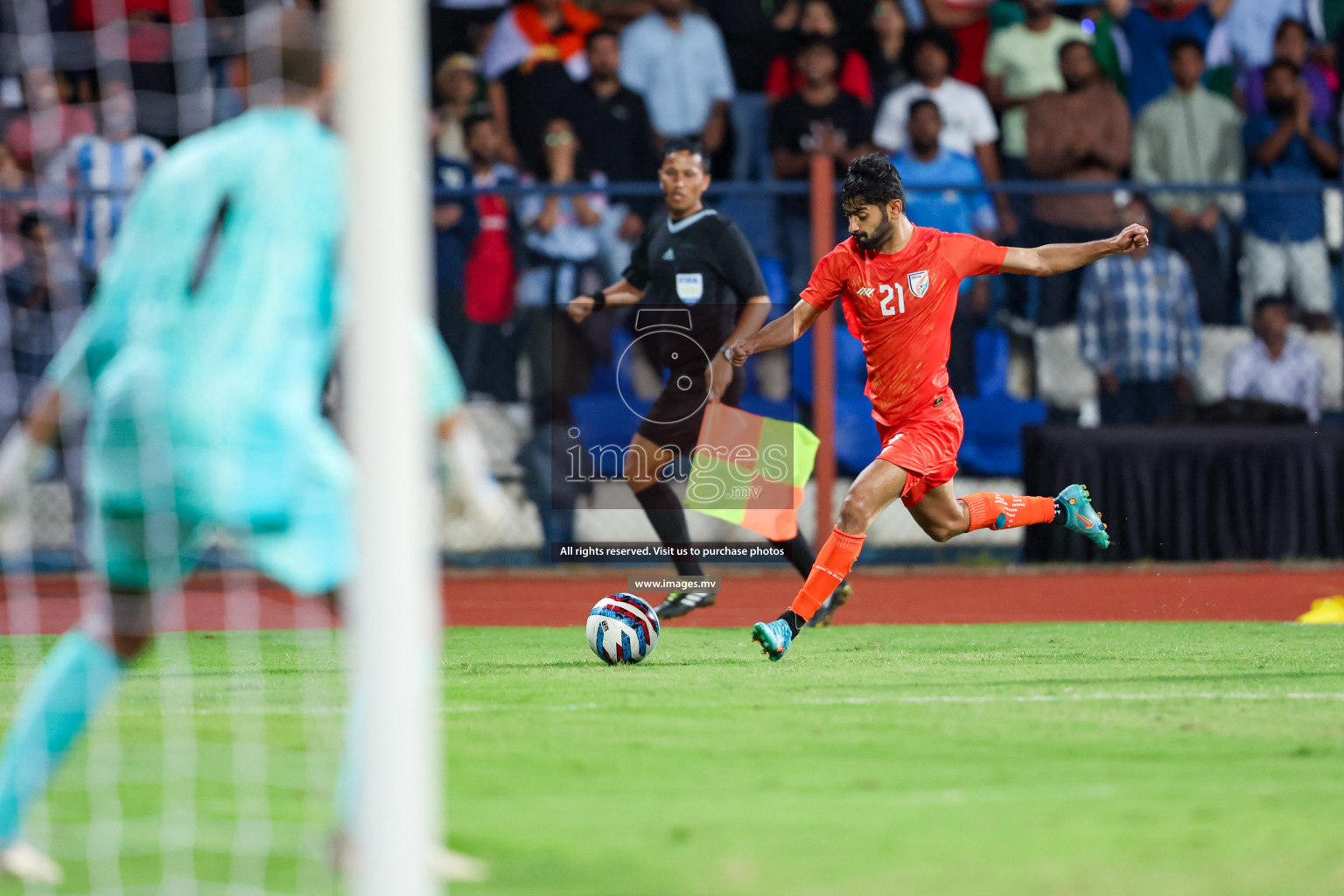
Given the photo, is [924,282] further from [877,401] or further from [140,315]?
[140,315]

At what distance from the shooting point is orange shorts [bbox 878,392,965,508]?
7.40m

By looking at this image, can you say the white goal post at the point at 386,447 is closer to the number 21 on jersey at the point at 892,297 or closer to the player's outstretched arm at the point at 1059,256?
the number 21 on jersey at the point at 892,297

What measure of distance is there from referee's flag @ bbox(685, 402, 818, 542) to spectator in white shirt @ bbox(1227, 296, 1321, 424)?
4.24 meters

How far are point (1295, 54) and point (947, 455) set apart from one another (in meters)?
6.93

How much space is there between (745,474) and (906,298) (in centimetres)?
185

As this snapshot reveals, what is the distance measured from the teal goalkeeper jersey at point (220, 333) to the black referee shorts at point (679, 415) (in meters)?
5.26

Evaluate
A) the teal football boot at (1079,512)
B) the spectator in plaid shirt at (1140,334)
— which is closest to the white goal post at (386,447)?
the teal football boot at (1079,512)

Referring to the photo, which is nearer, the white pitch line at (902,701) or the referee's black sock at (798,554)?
the white pitch line at (902,701)

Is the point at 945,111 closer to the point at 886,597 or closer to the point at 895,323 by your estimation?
the point at 886,597

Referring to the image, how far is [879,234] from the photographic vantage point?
7.34 meters

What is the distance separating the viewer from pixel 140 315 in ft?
11.7

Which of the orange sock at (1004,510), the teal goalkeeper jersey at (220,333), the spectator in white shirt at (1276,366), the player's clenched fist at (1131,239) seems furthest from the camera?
the spectator in white shirt at (1276,366)

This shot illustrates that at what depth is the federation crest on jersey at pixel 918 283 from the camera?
7.43 metres

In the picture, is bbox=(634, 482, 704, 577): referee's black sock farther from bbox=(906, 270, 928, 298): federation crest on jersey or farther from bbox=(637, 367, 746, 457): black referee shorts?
bbox=(906, 270, 928, 298): federation crest on jersey
